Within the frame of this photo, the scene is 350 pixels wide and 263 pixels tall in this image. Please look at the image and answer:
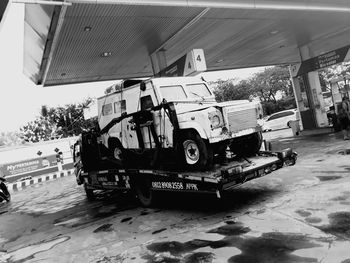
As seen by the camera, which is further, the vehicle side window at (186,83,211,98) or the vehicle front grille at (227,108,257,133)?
the vehicle side window at (186,83,211,98)

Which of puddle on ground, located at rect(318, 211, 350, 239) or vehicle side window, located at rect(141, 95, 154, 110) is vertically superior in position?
vehicle side window, located at rect(141, 95, 154, 110)

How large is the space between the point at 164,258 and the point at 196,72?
7.31m

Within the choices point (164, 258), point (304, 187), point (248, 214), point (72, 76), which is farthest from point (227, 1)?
point (72, 76)

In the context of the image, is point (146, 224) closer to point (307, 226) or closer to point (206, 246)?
point (206, 246)

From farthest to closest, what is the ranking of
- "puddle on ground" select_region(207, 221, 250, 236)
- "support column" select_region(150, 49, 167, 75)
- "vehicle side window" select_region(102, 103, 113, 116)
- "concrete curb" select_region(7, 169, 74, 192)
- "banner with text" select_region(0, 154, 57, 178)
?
"banner with text" select_region(0, 154, 57, 178) → "concrete curb" select_region(7, 169, 74, 192) → "support column" select_region(150, 49, 167, 75) → "vehicle side window" select_region(102, 103, 113, 116) → "puddle on ground" select_region(207, 221, 250, 236)

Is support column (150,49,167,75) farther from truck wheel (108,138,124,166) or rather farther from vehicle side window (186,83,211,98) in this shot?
truck wheel (108,138,124,166)

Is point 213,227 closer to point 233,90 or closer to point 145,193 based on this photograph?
point 145,193

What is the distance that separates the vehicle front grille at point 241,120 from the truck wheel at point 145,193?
7.87 ft

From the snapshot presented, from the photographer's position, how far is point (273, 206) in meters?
6.21

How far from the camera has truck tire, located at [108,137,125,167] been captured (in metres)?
8.90

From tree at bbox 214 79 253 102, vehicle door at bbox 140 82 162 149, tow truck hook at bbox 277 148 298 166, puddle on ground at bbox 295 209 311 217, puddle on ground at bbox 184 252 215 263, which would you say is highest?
tree at bbox 214 79 253 102

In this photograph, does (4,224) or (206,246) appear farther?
(4,224)

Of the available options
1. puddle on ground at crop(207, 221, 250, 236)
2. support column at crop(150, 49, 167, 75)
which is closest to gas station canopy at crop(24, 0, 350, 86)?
support column at crop(150, 49, 167, 75)

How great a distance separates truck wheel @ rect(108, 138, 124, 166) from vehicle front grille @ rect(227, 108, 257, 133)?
3329 millimetres
